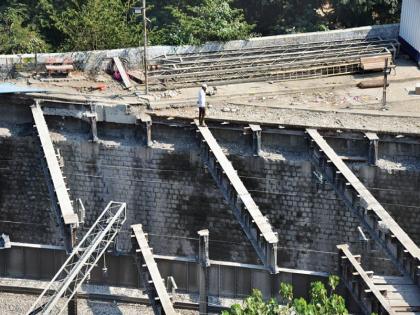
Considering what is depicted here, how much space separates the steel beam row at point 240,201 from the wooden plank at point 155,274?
2458 mm

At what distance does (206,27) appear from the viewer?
30375 mm

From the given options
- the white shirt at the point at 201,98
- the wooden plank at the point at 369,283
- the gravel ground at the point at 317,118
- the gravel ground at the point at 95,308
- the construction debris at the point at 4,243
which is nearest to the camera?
the wooden plank at the point at 369,283

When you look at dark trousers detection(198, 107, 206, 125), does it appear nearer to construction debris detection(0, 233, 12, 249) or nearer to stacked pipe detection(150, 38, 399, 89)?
stacked pipe detection(150, 38, 399, 89)

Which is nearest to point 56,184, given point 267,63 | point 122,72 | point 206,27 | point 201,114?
point 201,114

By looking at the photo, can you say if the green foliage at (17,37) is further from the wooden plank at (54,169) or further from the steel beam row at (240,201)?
the steel beam row at (240,201)

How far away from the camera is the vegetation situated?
30312mm

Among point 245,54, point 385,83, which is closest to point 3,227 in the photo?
point 245,54

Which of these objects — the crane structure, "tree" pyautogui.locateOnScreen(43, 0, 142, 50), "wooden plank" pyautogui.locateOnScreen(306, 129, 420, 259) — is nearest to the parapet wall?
"tree" pyautogui.locateOnScreen(43, 0, 142, 50)

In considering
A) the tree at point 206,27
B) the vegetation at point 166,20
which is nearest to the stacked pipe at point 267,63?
the tree at point 206,27

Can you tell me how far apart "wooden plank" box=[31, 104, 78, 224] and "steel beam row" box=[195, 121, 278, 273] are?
12.7 ft

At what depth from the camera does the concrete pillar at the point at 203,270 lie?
21891 mm

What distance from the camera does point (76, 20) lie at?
99.7ft

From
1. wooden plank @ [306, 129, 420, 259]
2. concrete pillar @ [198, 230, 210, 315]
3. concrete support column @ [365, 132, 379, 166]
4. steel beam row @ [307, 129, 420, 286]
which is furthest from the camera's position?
concrete support column @ [365, 132, 379, 166]

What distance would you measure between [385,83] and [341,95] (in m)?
1.68
